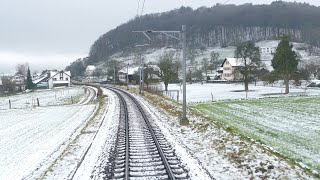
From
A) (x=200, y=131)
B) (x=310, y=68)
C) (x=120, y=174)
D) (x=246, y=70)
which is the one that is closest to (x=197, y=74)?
(x=310, y=68)

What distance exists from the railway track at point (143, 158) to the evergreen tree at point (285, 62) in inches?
2016

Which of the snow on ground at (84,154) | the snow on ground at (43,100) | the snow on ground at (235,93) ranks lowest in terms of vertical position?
the snow on ground at (43,100)

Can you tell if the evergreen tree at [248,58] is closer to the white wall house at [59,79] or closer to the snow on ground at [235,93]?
the snow on ground at [235,93]

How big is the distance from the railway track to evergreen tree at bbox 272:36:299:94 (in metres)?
51.2

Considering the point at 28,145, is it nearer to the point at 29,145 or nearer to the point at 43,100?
the point at 29,145

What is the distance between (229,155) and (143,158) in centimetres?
352

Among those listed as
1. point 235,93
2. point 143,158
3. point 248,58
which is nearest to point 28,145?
point 143,158

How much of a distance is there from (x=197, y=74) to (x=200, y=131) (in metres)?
119

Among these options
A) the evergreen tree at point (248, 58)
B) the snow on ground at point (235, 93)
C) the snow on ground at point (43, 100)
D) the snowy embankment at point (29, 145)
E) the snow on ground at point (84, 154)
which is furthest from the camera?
the evergreen tree at point (248, 58)

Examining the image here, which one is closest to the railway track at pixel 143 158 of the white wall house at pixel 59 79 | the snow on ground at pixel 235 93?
the snow on ground at pixel 235 93

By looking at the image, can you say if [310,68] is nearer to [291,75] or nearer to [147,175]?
[291,75]

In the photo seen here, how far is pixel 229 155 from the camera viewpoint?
51.4ft

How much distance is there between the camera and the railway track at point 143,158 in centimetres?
1285

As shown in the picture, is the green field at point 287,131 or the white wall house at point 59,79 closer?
the green field at point 287,131
